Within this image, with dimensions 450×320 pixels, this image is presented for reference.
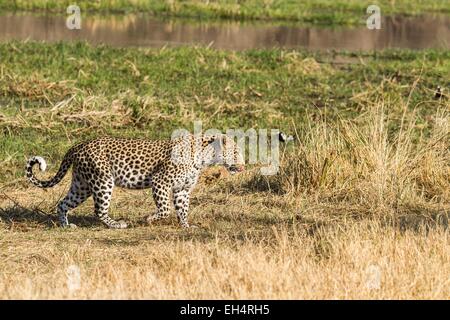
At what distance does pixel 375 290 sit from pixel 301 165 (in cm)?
366

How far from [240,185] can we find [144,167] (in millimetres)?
1834

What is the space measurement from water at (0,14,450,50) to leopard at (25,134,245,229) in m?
11.8

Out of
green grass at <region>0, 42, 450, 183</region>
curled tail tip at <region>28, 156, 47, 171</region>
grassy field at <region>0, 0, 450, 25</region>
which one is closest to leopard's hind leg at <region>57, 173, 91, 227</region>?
curled tail tip at <region>28, 156, 47, 171</region>

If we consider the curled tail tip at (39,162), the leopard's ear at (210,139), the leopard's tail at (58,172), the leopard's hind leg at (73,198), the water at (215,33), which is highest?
the leopard's ear at (210,139)

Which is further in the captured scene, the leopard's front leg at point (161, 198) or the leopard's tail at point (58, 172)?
the leopard's tail at point (58, 172)

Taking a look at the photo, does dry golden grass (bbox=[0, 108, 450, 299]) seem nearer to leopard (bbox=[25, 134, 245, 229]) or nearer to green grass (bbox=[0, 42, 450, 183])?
leopard (bbox=[25, 134, 245, 229])

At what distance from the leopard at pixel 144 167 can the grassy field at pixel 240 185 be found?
0.22 m

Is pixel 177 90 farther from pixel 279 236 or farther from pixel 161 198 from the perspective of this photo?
pixel 279 236

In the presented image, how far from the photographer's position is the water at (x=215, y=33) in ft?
73.5

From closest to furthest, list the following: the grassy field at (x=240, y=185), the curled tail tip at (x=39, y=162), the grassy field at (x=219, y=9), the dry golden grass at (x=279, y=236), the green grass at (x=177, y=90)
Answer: the dry golden grass at (x=279, y=236) → the grassy field at (x=240, y=185) → the curled tail tip at (x=39, y=162) → the green grass at (x=177, y=90) → the grassy field at (x=219, y=9)

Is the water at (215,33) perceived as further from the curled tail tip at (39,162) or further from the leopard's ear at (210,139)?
the leopard's ear at (210,139)

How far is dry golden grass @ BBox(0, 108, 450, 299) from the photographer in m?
7.21

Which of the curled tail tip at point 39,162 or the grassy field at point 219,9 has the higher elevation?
the curled tail tip at point 39,162

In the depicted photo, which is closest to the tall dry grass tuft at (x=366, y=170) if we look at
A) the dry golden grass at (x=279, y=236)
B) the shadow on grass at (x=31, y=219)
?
the dry golden grass at (x=279, y=236)
